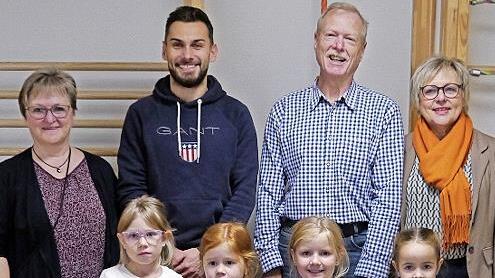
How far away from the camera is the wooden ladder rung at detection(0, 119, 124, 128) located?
2756 millimetres

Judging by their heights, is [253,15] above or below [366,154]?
above

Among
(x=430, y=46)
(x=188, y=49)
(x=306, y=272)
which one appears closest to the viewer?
(x=306, y=272)

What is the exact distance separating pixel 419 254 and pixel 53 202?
1.04 metres

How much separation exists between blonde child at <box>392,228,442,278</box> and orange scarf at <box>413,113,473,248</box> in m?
0.08

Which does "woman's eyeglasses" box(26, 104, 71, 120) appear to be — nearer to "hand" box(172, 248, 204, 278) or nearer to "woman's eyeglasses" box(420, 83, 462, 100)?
"hand" box(172, 248, 204, 278)

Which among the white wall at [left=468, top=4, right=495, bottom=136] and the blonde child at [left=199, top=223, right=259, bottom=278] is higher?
the white wall at [left=468, top=4, right=495, bottom=136]

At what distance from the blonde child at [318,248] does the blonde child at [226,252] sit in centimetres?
15

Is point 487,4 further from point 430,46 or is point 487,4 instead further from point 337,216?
point 337,216

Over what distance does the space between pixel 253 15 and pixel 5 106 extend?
0.97 m

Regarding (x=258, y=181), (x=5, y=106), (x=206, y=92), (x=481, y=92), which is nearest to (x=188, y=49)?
(x=206, y=92)

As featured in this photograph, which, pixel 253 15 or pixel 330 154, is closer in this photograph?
pixel 330 154

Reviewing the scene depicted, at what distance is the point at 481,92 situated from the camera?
2.78m

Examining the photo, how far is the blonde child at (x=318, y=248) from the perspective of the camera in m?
2.16

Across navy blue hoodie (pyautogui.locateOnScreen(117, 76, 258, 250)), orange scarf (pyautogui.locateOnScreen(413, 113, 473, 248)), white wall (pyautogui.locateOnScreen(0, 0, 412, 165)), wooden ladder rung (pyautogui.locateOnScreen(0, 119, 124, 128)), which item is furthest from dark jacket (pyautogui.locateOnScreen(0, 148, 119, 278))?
orange scarf (pyautogui.locateOnScreen(413, 113, 473, 248))
